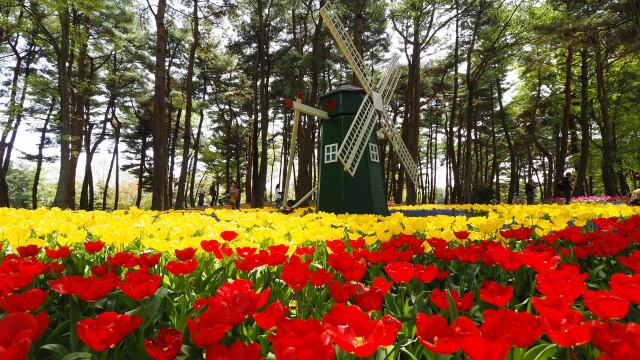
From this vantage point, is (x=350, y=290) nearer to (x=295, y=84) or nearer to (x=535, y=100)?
(x=295, y=84)

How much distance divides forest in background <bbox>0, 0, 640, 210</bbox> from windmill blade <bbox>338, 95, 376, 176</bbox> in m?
6.53

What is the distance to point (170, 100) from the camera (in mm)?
29641

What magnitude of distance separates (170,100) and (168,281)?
97.7 feet

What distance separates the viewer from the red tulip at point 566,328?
3.64 feet

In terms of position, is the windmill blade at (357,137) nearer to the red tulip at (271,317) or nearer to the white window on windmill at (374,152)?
the white window on windmill at (374,152)

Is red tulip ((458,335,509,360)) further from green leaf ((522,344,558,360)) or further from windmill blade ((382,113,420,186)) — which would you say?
windmill blade ((382,113,420,186))

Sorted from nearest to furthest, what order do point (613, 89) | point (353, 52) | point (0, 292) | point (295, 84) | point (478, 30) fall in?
point (0, 292)
point (353, 52)
point (295, 84)
point (478, 30)
point (613, 89)

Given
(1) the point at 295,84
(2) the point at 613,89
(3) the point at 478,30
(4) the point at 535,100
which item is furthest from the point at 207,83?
(2) the point at 613,89

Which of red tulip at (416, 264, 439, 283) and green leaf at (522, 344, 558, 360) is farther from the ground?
red tulip at (416, 264, 439, 283)

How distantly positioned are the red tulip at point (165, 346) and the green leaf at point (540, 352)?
109 cm

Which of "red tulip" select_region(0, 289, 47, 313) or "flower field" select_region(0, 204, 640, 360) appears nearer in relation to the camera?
"flower field" select_region(0, 204, 640, 360)

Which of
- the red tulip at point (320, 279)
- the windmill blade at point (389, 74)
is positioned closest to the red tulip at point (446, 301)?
the red tulip at point (320, 279)

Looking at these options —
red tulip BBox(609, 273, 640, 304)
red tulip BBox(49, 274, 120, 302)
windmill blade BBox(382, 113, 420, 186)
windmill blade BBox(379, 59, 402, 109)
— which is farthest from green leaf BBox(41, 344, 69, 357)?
windmill blade BBox(379, 59, 402, 109)

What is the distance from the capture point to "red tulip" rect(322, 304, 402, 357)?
42.9 inches
